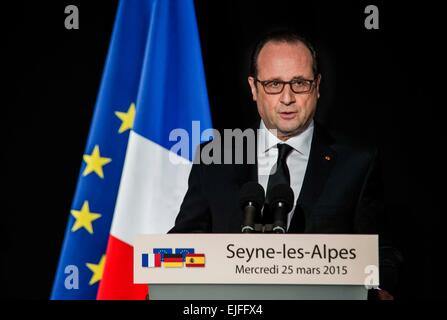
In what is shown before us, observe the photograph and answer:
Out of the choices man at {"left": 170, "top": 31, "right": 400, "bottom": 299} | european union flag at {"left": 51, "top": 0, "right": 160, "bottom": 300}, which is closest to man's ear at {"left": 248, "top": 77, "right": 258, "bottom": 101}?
man at {"left": 170, "top": 31, "right": 400, "bottom": 299}

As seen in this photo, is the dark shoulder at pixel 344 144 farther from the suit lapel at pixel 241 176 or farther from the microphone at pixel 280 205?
the microphone at pixel 280 205

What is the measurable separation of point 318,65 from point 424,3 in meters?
0.79

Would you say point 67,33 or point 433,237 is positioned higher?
point 67,33

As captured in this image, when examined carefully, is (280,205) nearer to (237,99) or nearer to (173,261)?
(173,261)

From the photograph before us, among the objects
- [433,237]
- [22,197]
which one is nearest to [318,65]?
[433,237]

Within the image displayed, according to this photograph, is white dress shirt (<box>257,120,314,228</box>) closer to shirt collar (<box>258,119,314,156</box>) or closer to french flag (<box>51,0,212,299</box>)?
shirt collar (<box>258,119,314,156</box>)

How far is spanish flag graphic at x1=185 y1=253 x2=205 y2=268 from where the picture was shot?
2.88 metres

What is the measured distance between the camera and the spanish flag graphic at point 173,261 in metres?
2.88

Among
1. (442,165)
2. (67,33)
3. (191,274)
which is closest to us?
(191,274)

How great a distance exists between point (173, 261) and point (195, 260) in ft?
0.26

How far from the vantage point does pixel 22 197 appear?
14.7ft

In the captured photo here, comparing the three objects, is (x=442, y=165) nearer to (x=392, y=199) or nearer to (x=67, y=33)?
(x=392, y=199)

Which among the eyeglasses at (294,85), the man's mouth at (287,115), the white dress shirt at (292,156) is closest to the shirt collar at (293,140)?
the white dress shirt at (292,156)

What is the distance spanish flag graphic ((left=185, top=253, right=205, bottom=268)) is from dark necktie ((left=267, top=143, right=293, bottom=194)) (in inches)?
36.4
